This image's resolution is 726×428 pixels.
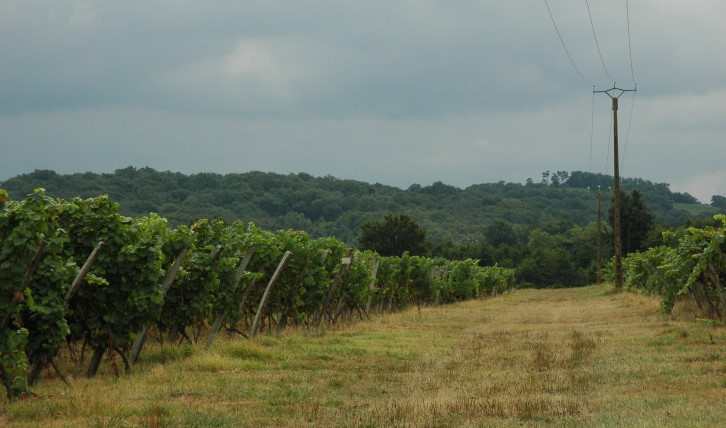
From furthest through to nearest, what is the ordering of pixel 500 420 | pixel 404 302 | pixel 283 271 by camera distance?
pixel 404 302
pixel 283 271
pixel 500 420

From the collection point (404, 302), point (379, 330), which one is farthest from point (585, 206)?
point (379, 330)

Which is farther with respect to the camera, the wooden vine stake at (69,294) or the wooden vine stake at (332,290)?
the wooden vine stake at (332,290)

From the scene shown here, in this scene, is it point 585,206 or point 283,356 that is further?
point 585,206

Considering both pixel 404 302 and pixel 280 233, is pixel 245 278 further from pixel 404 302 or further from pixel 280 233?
pixel 404 302

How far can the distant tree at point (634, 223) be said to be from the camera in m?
73.8

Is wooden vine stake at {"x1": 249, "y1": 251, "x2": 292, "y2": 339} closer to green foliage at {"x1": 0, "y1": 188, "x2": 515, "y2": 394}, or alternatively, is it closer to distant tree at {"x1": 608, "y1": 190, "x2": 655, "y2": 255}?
green foliage at {"x1": 0, "y1": 188, "x2": 515, "y2": 394}

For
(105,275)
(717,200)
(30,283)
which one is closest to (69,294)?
(30,283)

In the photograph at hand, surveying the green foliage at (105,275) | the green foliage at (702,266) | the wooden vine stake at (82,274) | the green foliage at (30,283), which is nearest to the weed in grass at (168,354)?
the green foliage at (105,275)

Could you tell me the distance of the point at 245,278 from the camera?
550 inches

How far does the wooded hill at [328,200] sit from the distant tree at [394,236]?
13159mm

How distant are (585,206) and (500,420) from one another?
176819mm

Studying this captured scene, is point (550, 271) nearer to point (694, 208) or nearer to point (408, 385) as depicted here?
point (408, 385)

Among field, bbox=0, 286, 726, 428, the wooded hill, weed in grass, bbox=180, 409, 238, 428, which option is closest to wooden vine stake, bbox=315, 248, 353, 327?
field, bbox=0, 286, 726, 428

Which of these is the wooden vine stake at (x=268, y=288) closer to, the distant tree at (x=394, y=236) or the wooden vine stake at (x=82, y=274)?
the wooden vine stake at (x=82, y=274)
